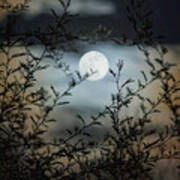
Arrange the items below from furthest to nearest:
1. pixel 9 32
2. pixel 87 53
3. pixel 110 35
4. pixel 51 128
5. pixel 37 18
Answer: pixel 51 128
pixel 37 18
pixel 87 53
pixel 110 35
pixel 9 32

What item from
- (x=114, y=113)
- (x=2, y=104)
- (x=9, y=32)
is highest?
(x=9, y=32)

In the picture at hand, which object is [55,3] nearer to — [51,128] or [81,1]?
[81,1]

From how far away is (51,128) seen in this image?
6.46ft

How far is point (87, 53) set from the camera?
1.61 metres

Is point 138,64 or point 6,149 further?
point 138,64

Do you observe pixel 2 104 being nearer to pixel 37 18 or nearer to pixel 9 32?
pixel 9 32

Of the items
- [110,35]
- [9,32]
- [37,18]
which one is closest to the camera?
[9,32]

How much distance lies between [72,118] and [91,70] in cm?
76

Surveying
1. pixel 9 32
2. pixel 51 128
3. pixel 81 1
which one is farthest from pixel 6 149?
pixel 81 1

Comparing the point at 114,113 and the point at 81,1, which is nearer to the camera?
the point at 114,113

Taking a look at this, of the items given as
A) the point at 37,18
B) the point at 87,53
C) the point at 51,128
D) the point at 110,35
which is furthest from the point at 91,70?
the point at 51,128

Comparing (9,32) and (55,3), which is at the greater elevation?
(55,3)

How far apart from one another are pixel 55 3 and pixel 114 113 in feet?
2.25

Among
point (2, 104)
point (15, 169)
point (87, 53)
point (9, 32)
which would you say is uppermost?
point (9, 32)
